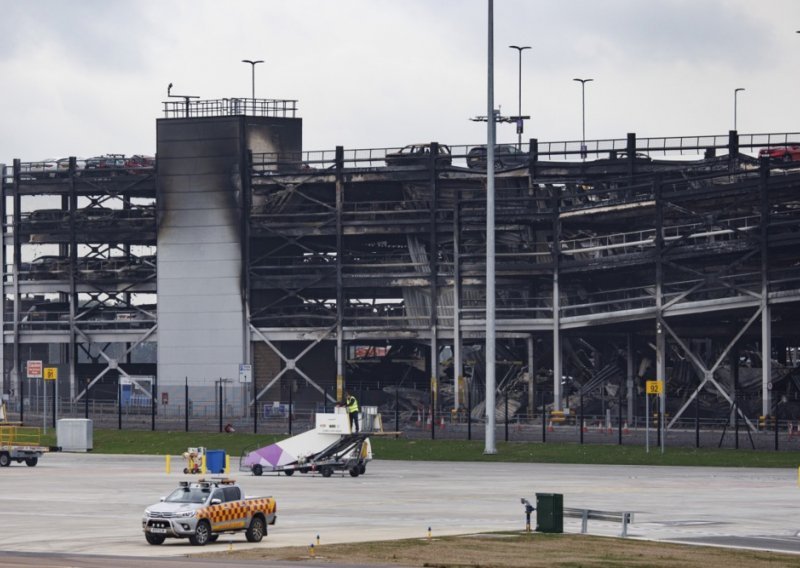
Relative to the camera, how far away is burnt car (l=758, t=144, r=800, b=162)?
116 m

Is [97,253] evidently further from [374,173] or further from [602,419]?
[602,419]

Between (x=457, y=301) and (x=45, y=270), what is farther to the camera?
(x=45, y=270)

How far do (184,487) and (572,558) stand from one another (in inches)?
432

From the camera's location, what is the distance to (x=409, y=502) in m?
53.7

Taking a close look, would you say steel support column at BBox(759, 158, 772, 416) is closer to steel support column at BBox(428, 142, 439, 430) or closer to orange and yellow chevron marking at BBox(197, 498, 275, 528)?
steel support column at BBox(428, 142, 439, 430)

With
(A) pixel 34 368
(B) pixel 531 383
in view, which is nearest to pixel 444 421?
(B) pixel 531 383

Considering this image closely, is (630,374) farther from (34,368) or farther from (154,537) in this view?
(154,537)

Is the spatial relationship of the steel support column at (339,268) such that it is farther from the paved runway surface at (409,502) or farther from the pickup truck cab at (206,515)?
the pickup truck cab at (206,515)

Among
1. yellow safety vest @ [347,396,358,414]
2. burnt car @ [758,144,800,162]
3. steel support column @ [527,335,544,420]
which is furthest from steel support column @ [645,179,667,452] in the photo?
yellow safety vest @ [347,396,358,414]

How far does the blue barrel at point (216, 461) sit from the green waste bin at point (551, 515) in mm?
27623

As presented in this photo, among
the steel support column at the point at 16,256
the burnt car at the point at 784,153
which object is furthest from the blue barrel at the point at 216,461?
the steel support column at the point at 16,256

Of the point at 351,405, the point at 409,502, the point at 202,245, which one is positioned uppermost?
the point at 202,245

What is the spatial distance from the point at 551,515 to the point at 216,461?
2857 centimetres

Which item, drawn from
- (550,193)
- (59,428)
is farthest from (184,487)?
(550,193)
